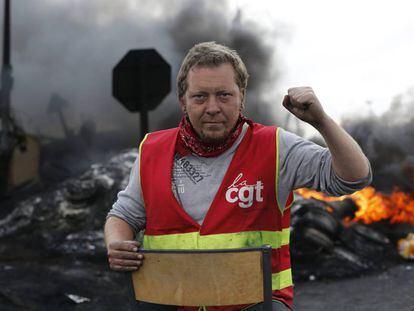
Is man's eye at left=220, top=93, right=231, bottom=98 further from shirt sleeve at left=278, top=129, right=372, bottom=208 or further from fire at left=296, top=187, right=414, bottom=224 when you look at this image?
fire at left=296, top=187, right=414, bottom=224

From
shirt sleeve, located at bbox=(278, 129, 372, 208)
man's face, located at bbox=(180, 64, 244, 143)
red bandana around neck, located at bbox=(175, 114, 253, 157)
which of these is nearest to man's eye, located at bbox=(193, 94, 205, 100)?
man's face, located at bbox=(180, 64, 244, 143)

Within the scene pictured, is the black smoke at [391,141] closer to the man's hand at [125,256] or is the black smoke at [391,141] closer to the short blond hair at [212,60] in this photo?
the short blond hair at [212,60]

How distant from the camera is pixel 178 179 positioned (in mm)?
2139

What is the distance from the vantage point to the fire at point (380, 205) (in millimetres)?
9023

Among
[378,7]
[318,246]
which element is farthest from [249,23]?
[318,246]

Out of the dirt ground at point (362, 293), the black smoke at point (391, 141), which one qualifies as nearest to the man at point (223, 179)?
the dirt ground at point (362, 293)

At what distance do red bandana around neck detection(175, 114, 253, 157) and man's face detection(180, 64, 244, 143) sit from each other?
34 mm

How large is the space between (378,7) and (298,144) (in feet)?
29.4

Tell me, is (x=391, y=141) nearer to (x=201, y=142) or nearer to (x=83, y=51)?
(x=83, y=51)

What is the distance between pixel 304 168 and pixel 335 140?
230 millimetres

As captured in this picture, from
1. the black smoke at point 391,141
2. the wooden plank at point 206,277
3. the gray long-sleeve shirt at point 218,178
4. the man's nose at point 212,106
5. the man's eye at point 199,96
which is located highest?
the man's eye at point 199,96

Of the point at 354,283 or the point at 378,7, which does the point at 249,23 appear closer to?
the point at 378,7

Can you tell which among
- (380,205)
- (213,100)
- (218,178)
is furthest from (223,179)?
(380,205)

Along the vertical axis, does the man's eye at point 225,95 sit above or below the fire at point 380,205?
above
